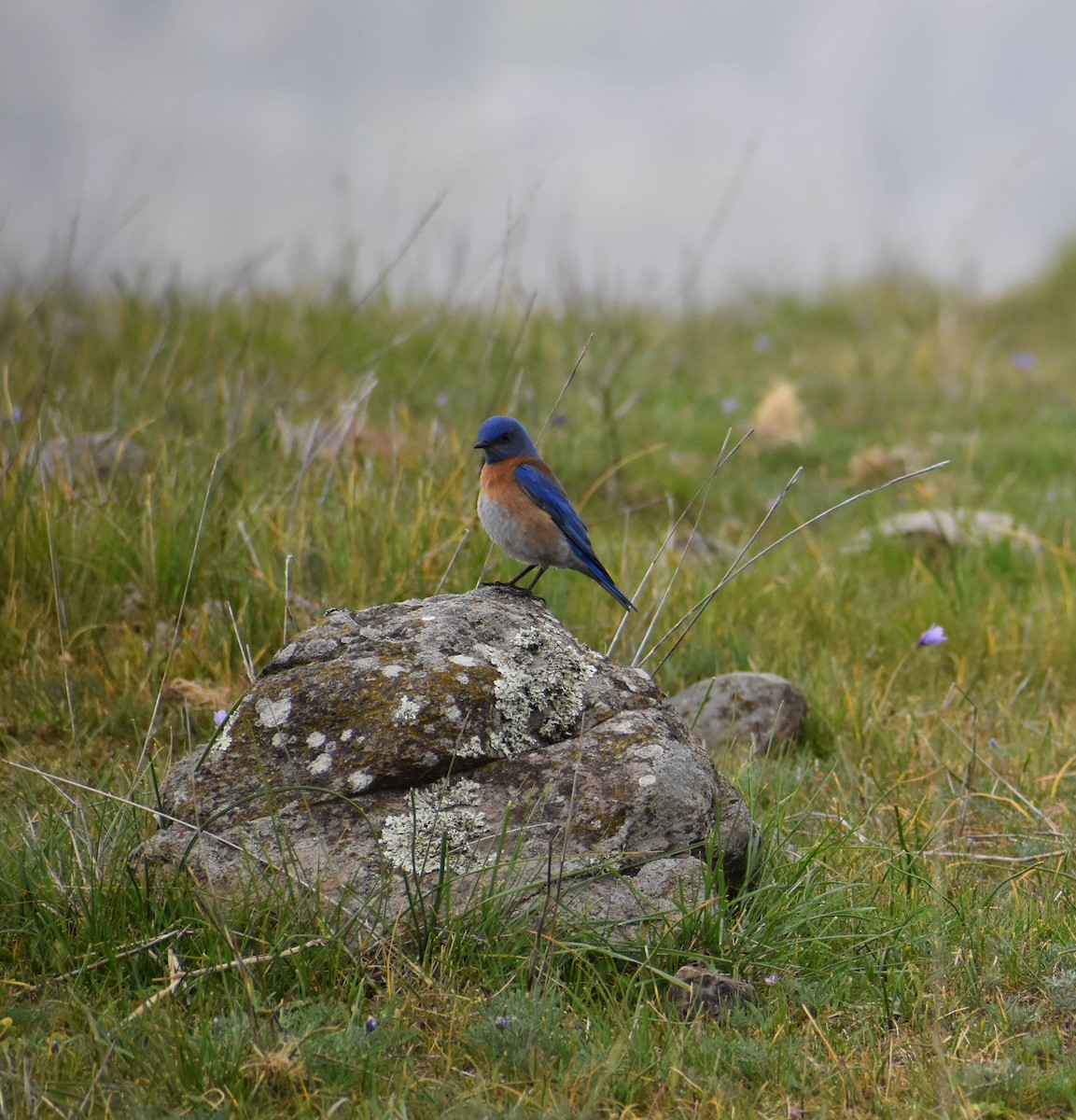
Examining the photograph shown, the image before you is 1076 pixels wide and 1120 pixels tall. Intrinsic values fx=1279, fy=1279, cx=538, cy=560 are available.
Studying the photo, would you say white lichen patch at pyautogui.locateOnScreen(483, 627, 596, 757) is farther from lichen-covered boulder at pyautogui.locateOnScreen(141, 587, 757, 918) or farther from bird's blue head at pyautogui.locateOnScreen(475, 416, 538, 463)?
bird's blue head at pyautogui.locateOnScreen(475, 416, 538, 463)

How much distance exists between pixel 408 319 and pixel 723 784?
6892 millimetres

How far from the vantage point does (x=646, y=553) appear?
5.90 m

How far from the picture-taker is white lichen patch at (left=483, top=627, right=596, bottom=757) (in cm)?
314

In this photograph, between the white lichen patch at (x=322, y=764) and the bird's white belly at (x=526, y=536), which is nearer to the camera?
the white lichen patch at (x=322, y=764)

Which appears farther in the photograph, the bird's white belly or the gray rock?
the gray rock

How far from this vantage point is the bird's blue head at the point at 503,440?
4219 mm

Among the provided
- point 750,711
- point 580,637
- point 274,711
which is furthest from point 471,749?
point 580,637

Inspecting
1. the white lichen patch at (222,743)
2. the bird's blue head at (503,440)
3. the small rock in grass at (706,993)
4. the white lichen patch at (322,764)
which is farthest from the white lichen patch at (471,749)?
the bird's blue head at (503,440)

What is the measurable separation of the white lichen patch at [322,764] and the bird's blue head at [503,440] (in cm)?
143

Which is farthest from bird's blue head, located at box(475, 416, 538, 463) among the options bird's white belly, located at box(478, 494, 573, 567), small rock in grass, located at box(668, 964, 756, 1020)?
small rock in grass, located at box(668, 964, 756, 1020)

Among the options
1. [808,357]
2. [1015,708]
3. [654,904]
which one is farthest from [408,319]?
[654,904]

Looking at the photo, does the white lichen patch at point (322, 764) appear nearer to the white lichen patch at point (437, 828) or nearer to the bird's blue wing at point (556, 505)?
the white lichen patch at point (437, 828)

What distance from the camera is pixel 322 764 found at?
3.05 meters

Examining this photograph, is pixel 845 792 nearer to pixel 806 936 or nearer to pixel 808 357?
pixel 806 936
